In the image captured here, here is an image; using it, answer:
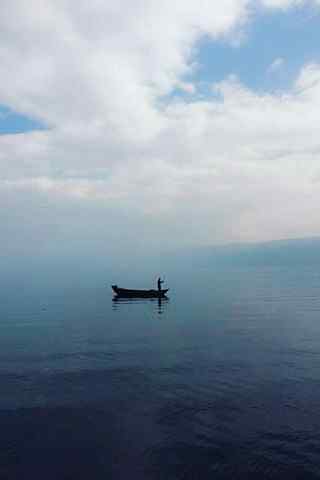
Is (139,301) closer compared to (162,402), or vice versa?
(162,402)

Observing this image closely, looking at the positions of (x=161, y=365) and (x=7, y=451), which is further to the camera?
(x=161, y=365)

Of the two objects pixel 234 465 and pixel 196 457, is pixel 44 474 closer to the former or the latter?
pixel 196 457

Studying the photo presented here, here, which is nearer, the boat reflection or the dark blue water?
the dark blue water

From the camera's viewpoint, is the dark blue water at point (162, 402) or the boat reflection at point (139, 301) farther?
the boat reflection at point (139, 301)

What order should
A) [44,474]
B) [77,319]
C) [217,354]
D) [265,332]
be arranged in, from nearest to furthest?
1. [44,474]
2. [217,354]
3. [265,332]
4. [77,319]

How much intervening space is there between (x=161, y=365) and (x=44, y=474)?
25912 millimetres

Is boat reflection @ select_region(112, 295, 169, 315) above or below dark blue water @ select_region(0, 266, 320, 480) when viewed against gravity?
above

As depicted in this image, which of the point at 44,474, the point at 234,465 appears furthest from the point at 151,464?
the point at 44,474

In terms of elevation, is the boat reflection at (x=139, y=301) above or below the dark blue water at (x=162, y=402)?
above

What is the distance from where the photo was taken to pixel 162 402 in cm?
3659

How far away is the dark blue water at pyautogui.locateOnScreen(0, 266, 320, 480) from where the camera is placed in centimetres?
2598

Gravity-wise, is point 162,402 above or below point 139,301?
below

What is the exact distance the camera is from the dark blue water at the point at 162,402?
25984mm

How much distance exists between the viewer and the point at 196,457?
1045 inches
